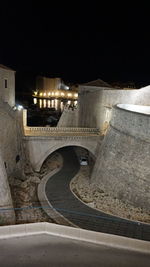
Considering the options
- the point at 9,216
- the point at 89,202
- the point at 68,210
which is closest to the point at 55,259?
the point at 9,216

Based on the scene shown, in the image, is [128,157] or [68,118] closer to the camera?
[128,157]

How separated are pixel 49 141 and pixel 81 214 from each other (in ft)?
24.4

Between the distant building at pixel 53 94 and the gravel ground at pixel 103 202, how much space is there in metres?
26.6

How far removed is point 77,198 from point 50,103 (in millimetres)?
31169

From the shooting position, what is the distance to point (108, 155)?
14648 mm

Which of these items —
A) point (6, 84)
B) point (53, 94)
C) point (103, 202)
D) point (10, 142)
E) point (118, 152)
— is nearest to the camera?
point (103, 202)

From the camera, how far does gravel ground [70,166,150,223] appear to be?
11016 mm

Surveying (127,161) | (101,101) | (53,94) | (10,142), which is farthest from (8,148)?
(53,94)

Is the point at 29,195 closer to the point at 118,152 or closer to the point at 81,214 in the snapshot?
the point at 81,214

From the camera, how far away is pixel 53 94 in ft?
137

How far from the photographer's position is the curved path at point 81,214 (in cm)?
988

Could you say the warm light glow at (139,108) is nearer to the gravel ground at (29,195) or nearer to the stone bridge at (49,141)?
the stone bridge at (49,141)

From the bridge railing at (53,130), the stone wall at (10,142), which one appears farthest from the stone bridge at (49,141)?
the stone wall at (10,142)

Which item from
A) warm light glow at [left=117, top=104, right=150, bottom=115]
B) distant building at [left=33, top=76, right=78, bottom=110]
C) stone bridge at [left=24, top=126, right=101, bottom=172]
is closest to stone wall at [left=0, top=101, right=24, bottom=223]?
stone bridge at [left=24, top=126, right=101, bottom=172]
